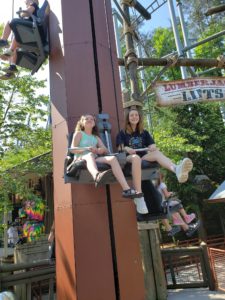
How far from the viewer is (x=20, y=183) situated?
7.30m

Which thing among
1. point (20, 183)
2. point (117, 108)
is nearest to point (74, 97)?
point (117, 108)

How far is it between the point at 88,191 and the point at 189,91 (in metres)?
4.71

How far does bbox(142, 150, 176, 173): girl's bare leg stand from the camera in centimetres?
349

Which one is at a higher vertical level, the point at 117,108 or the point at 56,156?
the point at 117,108

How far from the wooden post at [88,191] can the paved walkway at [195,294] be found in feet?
11.7

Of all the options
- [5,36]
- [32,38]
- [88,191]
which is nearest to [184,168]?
[88,191]

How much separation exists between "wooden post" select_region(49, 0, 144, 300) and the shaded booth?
128 mm

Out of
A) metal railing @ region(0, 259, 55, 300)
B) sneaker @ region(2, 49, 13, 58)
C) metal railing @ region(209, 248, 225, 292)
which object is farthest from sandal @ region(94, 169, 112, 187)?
metal railing @ region(209, 248, 225, 292)

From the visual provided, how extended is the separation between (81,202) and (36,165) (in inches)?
176

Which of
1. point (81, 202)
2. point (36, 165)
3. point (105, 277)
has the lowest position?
point (105, 277)

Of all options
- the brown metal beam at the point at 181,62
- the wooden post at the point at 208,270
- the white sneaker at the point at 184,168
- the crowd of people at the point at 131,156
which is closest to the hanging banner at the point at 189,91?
the brown metal beam at the point at 181,62

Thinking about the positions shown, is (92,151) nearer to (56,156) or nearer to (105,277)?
(56,156)

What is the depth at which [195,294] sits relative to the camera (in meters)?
7.02

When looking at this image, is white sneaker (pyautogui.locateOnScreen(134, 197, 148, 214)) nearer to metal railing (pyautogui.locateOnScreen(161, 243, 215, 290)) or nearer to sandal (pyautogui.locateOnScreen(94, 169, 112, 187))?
sandal (pyautogui.locateOnScreen(94, 169, 112, 187))
